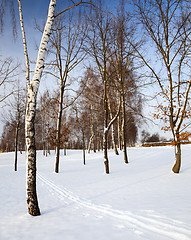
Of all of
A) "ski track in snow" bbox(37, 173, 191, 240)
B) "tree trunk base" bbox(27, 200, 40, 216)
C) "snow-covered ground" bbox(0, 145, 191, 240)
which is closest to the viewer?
"ski track in snow" bbox(37, 173, 191, 240)

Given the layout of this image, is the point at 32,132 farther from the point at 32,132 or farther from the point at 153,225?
the point at 153,225

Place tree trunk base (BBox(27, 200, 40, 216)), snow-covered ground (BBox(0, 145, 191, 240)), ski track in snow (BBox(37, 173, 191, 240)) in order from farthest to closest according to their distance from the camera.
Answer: tree trunk base (BBox(27, 200, 40, 216)) < snow-covered ground (BBox(0, 145, 191, 240)) < ski track in snow (BBox(37, 173, 191, 240))

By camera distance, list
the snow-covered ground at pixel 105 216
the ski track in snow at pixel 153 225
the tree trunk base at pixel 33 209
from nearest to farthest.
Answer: the ski track in snow at pixel 153 225 → the snow-covered ground at pixel 105 216 → the tree trunk base at pixel 33 209

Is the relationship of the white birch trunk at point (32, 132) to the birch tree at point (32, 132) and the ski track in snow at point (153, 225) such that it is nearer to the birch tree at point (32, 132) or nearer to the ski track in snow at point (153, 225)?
the birch tree at point (32, 132)

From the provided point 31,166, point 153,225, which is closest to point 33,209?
point 31,166

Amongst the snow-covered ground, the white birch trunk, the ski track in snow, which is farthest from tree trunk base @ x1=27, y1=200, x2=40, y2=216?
the ski track in snow

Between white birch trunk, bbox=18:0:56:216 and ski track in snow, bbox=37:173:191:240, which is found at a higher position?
white birch trunk, bbox=18:0:56:216

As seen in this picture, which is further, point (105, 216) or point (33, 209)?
point (33, 209)

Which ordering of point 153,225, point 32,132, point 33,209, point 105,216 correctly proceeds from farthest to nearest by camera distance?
1. point 32,132
2. point 33,209
3. point 105,216
4. point 153,225

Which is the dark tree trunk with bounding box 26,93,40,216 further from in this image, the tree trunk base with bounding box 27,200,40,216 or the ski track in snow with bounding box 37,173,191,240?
the ski track in snow with bounding box 37,173,191,240

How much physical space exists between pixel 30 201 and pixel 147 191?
156 inches

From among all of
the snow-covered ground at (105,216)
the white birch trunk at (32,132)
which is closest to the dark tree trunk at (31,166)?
the white birch trunk at (32,132)

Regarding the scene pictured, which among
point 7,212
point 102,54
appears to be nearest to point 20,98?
point 102,54

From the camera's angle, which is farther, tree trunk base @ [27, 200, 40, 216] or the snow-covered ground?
tree trunk base @ [27, 200, 40, 216]
